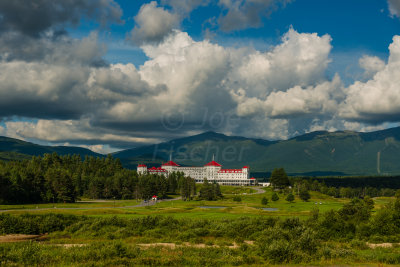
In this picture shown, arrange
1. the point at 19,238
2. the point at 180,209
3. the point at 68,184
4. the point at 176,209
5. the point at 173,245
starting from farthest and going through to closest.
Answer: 1. the point at 68,184
2. the point at 176,209
3. the point at 180,209
4. the point at 19,238
5. the point at 173,245

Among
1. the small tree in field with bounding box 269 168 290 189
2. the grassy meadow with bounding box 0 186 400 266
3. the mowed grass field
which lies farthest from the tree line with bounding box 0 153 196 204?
the grassy meadow with bounding box 0 186 400 266

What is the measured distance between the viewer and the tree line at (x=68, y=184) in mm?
122125

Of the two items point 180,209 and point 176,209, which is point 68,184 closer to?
point 176,209

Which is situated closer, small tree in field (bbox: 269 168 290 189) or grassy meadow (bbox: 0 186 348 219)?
grassy meadow (bbox: 0 186 348 219)

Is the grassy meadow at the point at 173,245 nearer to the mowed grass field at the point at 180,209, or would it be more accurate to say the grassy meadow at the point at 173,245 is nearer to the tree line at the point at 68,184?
the mowed grass field at the point at 180,209

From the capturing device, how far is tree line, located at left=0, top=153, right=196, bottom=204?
122 m

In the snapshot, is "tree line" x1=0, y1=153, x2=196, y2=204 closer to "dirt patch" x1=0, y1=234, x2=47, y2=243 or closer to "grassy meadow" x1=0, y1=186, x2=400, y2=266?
"grassy meadow" x1=0, y1=186, x2=400, y2=266

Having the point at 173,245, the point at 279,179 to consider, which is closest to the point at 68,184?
the point at 173,245

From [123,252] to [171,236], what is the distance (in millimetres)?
14413

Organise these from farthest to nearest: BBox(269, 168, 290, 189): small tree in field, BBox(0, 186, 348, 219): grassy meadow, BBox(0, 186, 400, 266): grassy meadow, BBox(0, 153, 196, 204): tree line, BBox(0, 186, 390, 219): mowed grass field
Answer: BBox(269, 168, 290, 189): small tree in field < BBox(0, 153, 196, 204): tree line < BBox(0, 186, 348, 219): grassy meadow < BBox(0, 186, 390, 219): mowed grass field < BBox(0, 186, 400, 266): grassy meadow

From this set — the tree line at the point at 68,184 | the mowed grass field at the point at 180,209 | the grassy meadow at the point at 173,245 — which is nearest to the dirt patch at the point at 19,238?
the grassy meadow at the point at 173,245

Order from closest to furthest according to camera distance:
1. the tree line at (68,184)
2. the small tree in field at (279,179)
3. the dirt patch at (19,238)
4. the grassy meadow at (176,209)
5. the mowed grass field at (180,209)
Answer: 1. the dirt patch at (19,238)
2. the mowed grass field at (180,209)
3. the grassy meadow at (176,209)
4. the tree line at (68,184)
5. the small tree in field at (279,179)

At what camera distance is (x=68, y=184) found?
13450 cm

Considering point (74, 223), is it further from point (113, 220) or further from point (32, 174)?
point (32, 174)
